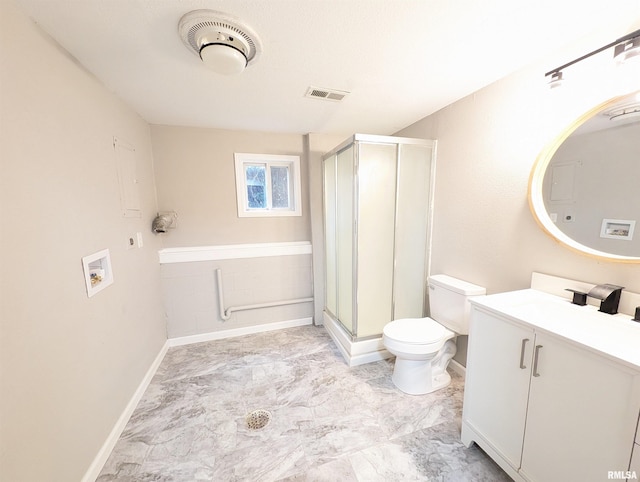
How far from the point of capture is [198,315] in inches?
104

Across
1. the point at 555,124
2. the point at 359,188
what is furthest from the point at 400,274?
the point at 555,124

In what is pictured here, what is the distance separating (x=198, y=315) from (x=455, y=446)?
8.12ft

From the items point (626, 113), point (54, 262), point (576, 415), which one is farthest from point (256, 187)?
point (576, 415)

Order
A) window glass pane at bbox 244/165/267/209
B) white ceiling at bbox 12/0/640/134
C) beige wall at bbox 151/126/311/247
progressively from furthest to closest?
window glass pane at bbox 244/165/267/209 → beige wall at bbox 151/126/311/247 → white ceiling at bbox 12/0/640/134

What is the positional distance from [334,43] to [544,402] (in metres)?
1.95

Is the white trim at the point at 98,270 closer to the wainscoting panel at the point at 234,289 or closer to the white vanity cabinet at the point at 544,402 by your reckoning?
the wainscoting panel at the point at 234,289

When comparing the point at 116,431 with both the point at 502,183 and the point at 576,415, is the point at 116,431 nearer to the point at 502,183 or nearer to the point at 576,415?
the point at 576,415

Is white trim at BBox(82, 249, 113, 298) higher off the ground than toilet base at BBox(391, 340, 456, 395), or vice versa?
white trim at BBox(82, 249, 113, 298)

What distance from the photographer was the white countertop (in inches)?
35.1

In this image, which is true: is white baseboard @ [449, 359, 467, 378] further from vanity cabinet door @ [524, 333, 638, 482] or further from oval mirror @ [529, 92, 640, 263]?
oval mirror @ [529, 92, 640, 263]

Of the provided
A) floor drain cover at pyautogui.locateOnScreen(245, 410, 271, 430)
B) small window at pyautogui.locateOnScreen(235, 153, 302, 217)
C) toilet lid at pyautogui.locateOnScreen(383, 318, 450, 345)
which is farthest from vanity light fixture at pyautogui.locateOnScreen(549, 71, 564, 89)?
floor drain cover at pyautogui.locateOnScreen(245, 410, 271, 430)

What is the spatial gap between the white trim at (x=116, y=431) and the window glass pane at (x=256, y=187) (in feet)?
5.89

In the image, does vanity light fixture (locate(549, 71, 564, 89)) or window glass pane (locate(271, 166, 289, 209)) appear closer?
vanity light fixture (locate(549, 71, 564, 89))

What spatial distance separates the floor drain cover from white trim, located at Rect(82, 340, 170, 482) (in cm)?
77
